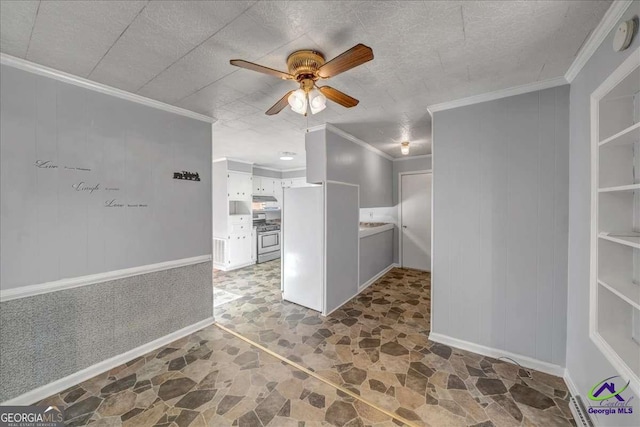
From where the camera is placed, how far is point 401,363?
7.34 feet

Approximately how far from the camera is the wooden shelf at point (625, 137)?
1.16 m

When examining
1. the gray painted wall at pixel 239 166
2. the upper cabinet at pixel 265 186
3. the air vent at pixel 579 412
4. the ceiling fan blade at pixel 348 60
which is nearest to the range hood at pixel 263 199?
the upper cabinet at pixel 265 186

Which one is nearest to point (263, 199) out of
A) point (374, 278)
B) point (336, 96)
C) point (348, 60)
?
point (374, 278)

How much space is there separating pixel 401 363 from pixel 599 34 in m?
2.79

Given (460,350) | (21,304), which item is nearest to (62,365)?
(21,304)

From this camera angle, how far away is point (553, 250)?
6.70ft

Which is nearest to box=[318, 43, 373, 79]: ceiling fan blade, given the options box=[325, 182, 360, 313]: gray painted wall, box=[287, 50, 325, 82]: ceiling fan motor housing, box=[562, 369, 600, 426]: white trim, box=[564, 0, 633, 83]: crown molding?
box=[287, 50, 325, 82]: ceiling fan motor housing

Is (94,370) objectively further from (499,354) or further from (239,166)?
(239,166)

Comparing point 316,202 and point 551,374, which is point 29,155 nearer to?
point 316,202

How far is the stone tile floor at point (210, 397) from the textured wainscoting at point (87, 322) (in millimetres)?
204

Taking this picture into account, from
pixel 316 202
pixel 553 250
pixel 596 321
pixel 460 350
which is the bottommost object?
pixel 460 350

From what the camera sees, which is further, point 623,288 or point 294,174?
point 294,174

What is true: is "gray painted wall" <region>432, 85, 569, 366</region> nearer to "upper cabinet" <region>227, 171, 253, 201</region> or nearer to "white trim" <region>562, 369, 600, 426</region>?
"white trim" <region>562, 369, 600, 426</region>

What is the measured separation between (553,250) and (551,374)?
108 cm
